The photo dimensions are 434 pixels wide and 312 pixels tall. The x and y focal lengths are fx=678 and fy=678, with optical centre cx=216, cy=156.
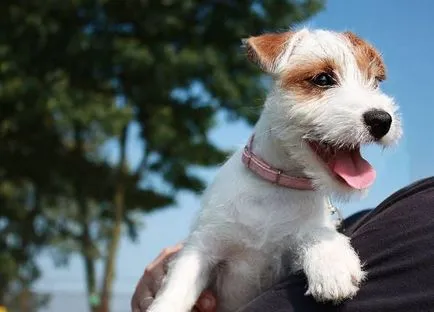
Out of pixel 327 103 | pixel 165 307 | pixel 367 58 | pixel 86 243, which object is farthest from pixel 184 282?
pixel 86 243

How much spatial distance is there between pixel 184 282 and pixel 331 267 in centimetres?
54

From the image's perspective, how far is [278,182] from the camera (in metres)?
2.08

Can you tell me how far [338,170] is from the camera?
187 centimetres

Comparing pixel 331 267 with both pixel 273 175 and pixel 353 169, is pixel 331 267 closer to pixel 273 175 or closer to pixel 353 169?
pixel 353 169

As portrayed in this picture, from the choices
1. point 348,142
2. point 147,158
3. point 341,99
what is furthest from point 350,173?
point 147,158

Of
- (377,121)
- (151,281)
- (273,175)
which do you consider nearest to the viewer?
(377,121)

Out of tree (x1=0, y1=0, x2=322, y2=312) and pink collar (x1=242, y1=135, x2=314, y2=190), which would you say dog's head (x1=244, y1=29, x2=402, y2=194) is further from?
tree (x1=0, y1=0, x2=322, y2=312)

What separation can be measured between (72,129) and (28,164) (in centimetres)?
131

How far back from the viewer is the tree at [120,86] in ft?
35.3

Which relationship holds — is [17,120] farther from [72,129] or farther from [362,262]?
[362,262]

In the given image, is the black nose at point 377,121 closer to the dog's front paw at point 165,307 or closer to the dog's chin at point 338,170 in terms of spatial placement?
the dog's chin at point 338,170

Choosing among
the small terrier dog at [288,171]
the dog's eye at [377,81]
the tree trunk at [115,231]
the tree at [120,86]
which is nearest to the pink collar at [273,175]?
the small terrier dog at [288,171]

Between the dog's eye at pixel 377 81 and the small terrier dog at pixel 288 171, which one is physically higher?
the dog's eye at pixel 377 81

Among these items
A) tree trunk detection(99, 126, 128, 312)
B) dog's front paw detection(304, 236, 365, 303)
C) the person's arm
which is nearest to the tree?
tree trunk detection(99, 126, 128, 312)
